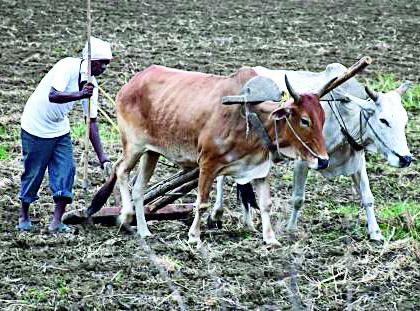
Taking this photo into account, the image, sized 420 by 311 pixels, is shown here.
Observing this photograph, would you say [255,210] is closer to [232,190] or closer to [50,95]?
[232,190]

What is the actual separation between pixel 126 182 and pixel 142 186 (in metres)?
0.19

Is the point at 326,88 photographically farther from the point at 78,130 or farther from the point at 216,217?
the point at 78,130

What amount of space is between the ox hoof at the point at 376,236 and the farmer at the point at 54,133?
7.79 feet

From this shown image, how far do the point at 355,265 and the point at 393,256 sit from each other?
41cm

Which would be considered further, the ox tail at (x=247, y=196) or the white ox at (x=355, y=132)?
the ox tail at (x=247, y=196)

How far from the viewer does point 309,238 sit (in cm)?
808

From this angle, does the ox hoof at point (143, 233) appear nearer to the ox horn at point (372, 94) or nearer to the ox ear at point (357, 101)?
the ox ear at point (357, 101)

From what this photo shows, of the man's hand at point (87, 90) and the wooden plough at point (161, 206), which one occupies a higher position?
the man's hand at point (87, 90)

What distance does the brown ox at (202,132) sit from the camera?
7.45 metres

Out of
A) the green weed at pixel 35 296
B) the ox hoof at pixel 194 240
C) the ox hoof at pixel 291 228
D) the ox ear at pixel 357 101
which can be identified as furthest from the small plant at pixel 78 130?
the green weed at pixel 35 296

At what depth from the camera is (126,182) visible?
329 inches

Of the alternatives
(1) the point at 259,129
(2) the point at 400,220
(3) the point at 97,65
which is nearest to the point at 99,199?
(3) the point at 97,65

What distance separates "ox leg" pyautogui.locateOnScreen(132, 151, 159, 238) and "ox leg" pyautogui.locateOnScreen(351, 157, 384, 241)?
166 centimetres

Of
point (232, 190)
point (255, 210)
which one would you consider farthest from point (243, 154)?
point (232, 190)
